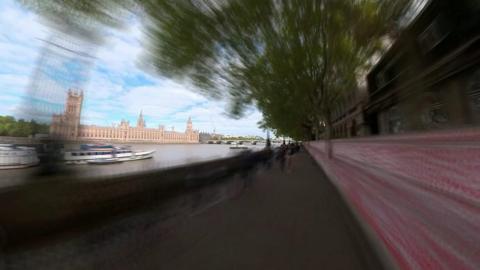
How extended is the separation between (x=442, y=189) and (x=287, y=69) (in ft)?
18.5

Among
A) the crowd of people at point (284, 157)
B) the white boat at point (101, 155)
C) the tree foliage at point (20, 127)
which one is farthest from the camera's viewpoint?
the crowd of people at point (284, 157)

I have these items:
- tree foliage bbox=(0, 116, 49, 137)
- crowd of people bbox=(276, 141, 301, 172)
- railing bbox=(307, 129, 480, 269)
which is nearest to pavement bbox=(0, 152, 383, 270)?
railing bbox=(307, 129, 480, 269)

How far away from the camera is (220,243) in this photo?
2.82m

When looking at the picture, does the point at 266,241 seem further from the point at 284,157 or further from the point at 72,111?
the point at 284,157

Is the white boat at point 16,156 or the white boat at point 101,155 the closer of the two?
the white boat at point 16,156

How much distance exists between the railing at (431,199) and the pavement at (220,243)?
774mm

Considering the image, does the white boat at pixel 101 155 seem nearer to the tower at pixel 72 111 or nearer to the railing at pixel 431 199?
the tower at pixel 72 111

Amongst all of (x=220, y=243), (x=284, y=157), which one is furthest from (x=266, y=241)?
(x=284, y=157)

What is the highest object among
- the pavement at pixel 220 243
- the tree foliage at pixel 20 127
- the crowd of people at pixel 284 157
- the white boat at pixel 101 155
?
the tree foliage at pixel 20 127

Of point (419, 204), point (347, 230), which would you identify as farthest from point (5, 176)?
point (347, 230)

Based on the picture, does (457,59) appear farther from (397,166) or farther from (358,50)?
(358,50)

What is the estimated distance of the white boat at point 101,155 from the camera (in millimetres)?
3551

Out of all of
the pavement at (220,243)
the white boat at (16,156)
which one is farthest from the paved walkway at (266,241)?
the white boat at (16,156)

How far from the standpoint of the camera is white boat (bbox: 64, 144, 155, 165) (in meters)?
3.55
